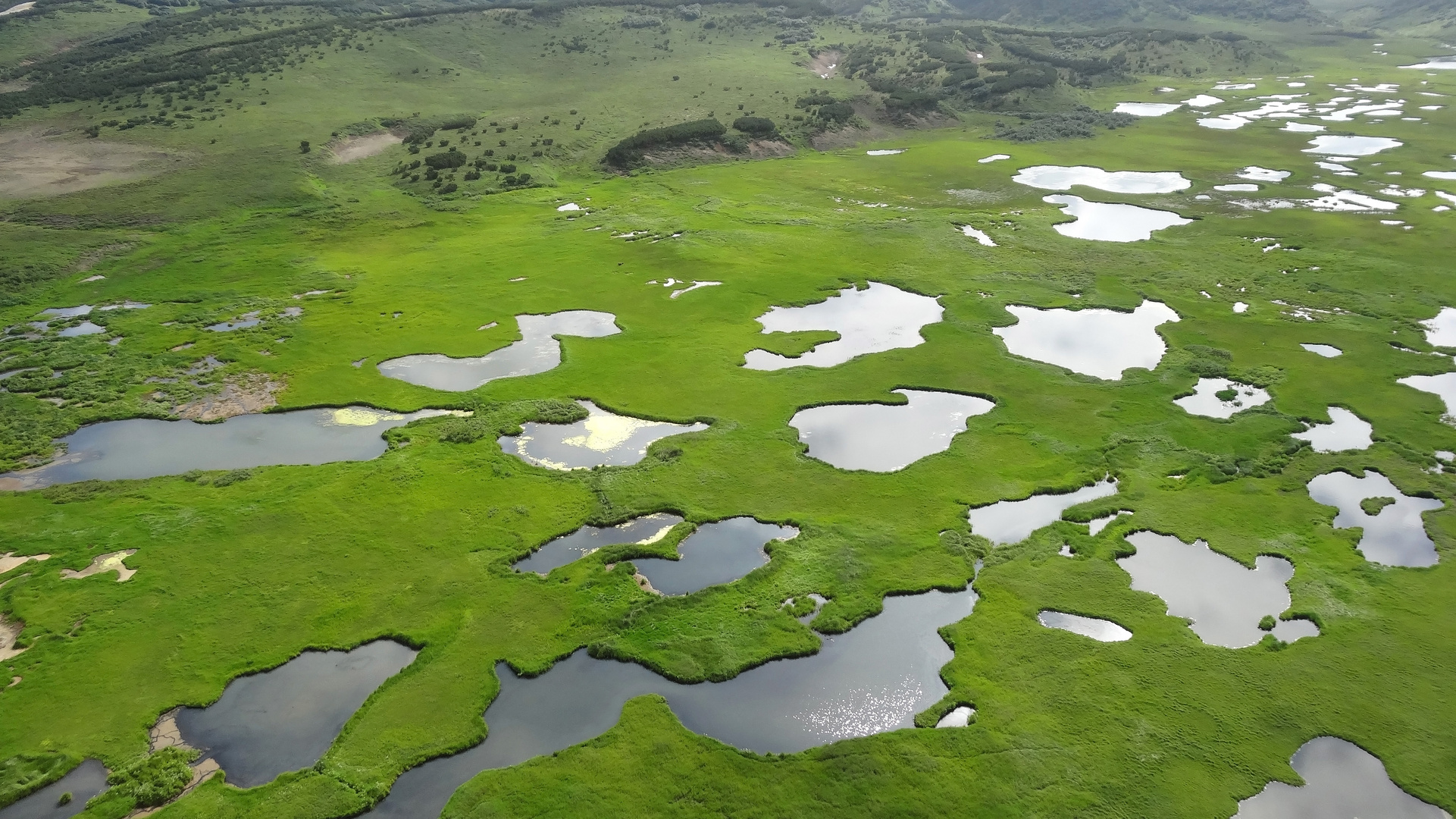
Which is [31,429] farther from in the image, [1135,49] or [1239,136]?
[1135,49]

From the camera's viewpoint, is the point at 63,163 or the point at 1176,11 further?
the point at 1176,11

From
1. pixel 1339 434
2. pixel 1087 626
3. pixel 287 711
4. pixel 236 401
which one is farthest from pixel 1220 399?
pixel 236 401

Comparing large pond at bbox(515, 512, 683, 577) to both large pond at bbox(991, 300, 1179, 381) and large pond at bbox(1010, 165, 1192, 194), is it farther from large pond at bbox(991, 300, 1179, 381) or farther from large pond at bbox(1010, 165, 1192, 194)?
large pond at bbox(1010, 165, 1192, 194)

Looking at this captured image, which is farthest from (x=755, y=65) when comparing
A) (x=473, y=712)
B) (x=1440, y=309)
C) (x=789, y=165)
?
(x=473, y=712)

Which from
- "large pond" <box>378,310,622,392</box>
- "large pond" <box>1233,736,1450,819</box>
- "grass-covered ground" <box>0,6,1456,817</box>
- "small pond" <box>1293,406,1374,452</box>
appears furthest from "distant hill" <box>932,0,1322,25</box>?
"large pond" <box>1233,736,1450,819</box>

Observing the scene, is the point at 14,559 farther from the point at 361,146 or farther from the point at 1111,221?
the point at 1111,221
